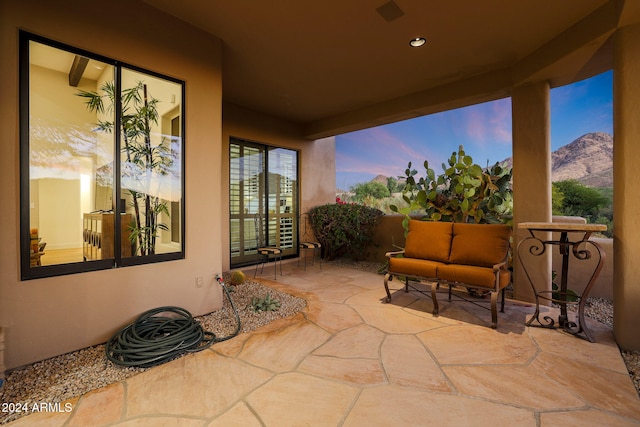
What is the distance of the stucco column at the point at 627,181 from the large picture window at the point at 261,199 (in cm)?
505

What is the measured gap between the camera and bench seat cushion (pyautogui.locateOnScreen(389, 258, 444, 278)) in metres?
3.23

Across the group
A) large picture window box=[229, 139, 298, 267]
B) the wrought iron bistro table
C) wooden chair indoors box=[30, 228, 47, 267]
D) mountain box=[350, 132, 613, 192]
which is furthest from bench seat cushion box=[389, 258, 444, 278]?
mountain box=[350, 132, 613, 192]

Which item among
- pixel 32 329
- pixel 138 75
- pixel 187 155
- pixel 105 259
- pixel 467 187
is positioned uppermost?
pixel 138 75

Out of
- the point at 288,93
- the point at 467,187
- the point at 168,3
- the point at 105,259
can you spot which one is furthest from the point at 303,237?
the point at 168,3

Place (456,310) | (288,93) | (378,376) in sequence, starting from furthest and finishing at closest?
(288,93)
(456,310)
(378,376)

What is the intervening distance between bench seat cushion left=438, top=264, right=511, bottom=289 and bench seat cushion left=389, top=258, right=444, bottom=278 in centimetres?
9

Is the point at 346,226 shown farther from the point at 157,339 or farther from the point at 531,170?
the point at 157,339

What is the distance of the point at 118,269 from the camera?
248cm

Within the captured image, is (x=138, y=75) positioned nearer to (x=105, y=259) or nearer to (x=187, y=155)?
(x=187, y=155)

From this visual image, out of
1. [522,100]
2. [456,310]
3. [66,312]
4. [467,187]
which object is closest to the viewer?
[66,312]

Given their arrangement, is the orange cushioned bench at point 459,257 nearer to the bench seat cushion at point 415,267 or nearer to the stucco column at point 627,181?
the bench seat cushion at point 415,267

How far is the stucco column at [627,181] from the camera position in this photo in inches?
91.3

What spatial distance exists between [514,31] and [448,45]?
650mm

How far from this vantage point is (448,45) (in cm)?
331
